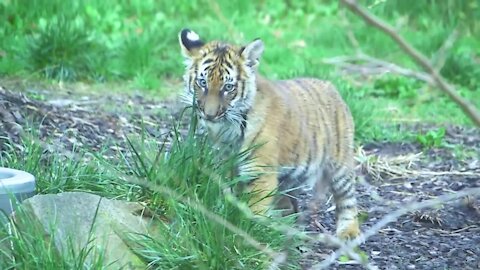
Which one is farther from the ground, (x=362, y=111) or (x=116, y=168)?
(x=116, y=168)

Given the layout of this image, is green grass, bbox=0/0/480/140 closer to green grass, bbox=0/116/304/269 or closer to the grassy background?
the grassy background

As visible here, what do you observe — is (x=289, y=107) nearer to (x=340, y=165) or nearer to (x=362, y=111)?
(x=340, y=165)

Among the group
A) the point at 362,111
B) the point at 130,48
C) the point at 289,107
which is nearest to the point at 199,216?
the point at 289,107

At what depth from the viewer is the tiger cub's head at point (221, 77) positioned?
17.5ft

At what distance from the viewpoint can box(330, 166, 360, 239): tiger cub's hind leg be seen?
19.3ft

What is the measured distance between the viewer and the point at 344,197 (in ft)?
19.5

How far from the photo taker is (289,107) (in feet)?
18.6

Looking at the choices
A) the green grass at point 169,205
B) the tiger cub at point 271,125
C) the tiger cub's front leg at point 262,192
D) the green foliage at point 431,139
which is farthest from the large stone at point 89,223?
the green foliage at point 431,139

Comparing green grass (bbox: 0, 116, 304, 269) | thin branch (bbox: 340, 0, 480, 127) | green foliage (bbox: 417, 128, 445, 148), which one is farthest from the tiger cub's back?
thin branch (bbox: 340, 0, 480, 127)

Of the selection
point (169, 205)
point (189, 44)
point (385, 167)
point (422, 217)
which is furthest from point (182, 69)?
point (169, 205)

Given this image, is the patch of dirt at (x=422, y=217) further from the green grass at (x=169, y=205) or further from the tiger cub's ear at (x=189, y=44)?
the tiger cub's ear at (x=189, y=44)

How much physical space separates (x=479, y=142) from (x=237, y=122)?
3.90 meters

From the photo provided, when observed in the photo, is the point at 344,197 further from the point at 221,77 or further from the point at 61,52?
the point at 61,52

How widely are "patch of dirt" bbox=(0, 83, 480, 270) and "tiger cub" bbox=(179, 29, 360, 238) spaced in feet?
1.00
